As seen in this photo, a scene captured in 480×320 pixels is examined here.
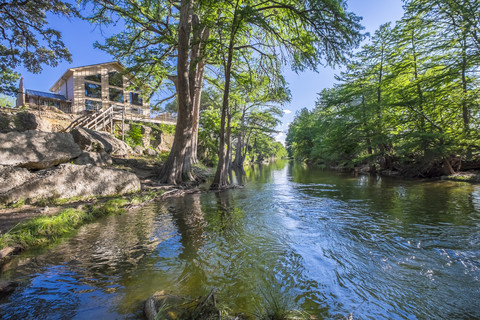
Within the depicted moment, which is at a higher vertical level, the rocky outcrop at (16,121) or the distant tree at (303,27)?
the distant tree at (303,27)

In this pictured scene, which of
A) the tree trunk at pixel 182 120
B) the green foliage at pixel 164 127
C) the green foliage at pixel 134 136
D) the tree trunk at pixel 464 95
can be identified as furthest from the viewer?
the green foliage at pixel 164 127

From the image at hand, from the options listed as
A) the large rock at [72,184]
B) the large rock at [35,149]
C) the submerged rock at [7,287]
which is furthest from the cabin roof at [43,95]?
the submerged rock at [7,287]

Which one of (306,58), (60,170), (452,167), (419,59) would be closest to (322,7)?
(306,58)

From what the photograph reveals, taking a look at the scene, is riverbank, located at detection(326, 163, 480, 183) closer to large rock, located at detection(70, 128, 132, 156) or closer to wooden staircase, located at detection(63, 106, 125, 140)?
large rock, located at detection(70, 128, 132, 156)

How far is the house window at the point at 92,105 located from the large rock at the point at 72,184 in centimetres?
1842

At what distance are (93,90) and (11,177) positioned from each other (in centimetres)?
2101

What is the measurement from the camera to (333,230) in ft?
17.9

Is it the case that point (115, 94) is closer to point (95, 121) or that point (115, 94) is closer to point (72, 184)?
point (95, 121)

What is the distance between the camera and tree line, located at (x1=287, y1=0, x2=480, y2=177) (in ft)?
40.3

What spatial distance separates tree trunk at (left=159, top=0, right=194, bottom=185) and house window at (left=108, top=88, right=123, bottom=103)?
17.3 meters

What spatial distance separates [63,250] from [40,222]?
1.30 m

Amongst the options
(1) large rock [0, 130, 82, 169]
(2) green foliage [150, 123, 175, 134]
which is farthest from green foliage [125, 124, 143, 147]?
(1) large rock [0, 130, 82, 169]

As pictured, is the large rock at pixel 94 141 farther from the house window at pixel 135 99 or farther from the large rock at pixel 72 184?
the house window at pixel 135 99

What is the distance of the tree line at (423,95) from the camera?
12.3m
